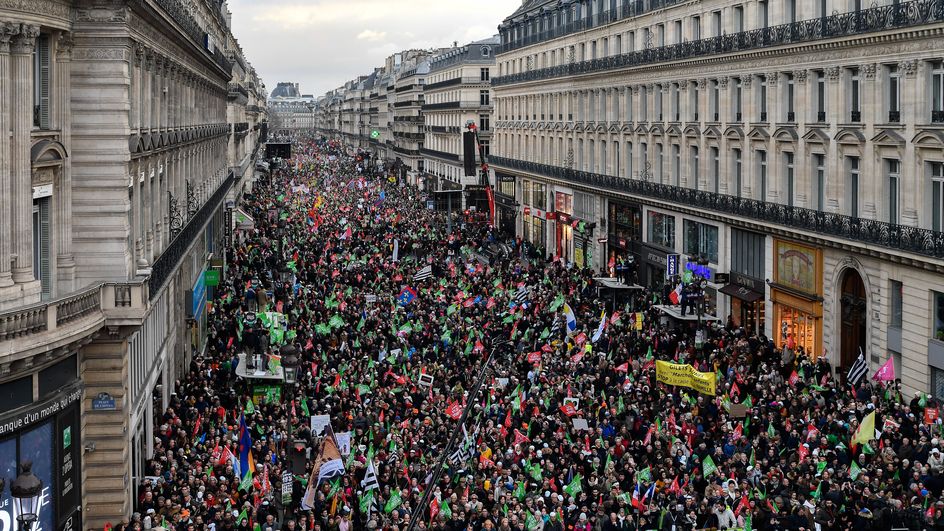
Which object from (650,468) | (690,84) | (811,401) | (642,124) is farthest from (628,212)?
(650,468)

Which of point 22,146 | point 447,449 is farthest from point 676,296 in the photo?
point 22,146

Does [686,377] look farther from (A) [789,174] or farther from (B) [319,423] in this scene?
(A) [789,174]

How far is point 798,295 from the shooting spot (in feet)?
144

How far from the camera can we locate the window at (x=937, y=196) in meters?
35.9

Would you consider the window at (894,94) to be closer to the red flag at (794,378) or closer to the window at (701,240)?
the red flag at (794,378)

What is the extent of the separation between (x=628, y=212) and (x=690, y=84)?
10.8 meters

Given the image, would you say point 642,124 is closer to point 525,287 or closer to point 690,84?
point 690,84

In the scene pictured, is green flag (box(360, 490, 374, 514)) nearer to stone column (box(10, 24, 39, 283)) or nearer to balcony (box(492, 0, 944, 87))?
stone column (box(10, 24, 39, 283))

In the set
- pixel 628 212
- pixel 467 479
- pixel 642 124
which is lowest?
pixel 467 479

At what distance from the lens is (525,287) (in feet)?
168

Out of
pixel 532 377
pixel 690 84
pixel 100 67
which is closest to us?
pixel 100 67

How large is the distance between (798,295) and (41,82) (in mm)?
28407

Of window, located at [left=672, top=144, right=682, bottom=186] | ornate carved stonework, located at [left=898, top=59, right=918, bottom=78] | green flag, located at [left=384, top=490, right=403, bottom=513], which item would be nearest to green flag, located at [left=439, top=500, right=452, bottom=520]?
green flag, located at [left=384, top=490, right=403, bottom=513]

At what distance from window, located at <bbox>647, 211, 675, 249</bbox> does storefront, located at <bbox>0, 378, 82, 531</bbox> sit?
3722cm
